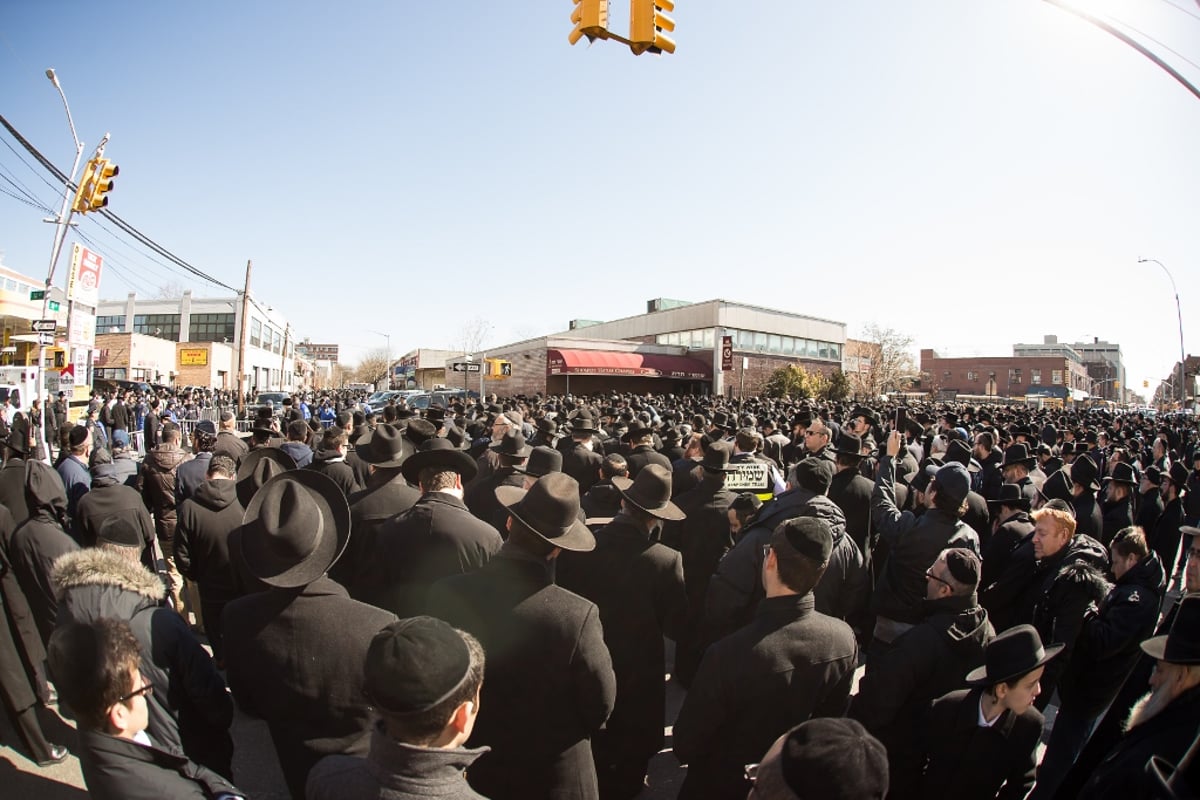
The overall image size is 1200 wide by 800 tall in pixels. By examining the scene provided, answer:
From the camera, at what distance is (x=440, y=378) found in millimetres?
73688

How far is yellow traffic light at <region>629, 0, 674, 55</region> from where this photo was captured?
8.07 meters

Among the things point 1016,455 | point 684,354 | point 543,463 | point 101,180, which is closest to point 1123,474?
point 1016,455

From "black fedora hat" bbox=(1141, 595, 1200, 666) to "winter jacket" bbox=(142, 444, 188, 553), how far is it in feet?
24.3

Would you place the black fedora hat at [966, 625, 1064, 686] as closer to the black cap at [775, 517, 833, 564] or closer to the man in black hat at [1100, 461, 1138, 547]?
the black cap at [775, 517, 833, 564]

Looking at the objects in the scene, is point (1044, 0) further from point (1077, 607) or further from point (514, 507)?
point (514, 507)

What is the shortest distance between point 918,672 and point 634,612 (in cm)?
143

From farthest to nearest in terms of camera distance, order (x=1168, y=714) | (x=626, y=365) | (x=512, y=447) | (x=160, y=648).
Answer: (x=626, y=365)
(x=512, y=447)
(x=160, y=648)
(x=1168, y=714)

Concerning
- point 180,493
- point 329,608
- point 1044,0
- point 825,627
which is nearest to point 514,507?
point 329,608

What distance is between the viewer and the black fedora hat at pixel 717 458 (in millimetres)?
5215

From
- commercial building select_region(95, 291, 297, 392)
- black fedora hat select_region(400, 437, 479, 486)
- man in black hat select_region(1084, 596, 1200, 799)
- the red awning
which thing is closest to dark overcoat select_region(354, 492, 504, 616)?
black fedora hat select_region(400, 437, 479, 486)

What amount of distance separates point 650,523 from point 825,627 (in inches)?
53.0

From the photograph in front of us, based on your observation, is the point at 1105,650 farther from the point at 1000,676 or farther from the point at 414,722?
the point at 414,722

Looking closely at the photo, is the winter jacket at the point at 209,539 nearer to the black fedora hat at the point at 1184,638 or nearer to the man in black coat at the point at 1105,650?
the black fedora hat at the point at 1184,638

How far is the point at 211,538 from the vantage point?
16.2 feet
